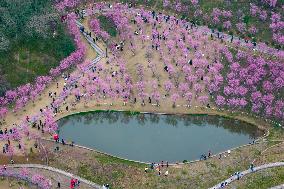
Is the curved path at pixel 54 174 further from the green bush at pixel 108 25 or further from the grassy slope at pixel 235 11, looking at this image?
the grassy slope at pixel 235 11

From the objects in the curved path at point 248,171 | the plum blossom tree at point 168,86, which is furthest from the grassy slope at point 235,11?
the curved path at point 248,171

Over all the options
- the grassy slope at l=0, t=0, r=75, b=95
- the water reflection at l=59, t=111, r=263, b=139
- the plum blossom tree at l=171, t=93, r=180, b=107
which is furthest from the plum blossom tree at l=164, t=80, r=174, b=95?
the grassy slope at l=0, t=0, r=75, b=95

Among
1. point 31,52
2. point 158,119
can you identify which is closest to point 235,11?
point 158,119

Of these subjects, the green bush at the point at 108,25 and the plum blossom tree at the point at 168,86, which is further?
the green bush at the point at 108,25

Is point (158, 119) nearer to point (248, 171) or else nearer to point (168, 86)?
point (168, 86)

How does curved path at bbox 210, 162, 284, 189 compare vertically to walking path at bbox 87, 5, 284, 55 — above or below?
below

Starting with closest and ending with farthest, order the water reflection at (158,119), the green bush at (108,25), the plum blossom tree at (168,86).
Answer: the water reflection at (158,119) < the plum blossom tree at (168,86) < the green bush at (108,25)

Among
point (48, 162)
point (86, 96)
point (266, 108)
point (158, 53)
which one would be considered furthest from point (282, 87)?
point (48, 162)

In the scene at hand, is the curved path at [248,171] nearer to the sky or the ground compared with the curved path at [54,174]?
nearer to the sky

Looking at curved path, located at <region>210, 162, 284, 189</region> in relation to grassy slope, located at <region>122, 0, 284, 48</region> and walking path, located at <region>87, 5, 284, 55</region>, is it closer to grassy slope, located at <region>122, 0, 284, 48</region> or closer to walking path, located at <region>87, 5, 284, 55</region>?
walking path, located at <region>87, 5, 284, 55</region>
